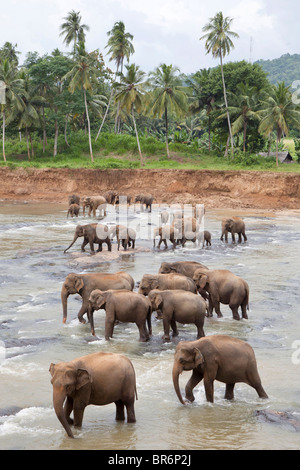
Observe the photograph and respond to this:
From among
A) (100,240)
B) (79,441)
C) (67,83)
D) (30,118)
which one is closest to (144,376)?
(79,441)

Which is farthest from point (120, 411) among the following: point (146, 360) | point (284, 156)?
point (284, 156)

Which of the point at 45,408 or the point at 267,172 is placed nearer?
the point at 45,408

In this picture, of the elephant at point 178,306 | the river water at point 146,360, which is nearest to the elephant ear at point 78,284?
the river water at point 146,360

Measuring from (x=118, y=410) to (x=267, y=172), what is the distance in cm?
3554

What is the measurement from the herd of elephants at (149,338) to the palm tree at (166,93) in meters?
33.7

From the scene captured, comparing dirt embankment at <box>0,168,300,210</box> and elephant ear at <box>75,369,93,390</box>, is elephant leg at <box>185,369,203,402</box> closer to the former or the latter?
elephant ear at <box>75,369,93,390</box>

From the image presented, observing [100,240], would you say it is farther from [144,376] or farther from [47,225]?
[144,376]

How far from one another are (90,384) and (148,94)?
40.7 meters

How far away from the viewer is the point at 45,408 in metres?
8.00

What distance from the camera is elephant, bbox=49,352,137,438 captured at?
6594 mm

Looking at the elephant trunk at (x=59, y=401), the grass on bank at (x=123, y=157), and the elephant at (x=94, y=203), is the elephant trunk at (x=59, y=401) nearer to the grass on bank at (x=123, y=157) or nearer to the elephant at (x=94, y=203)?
the elephant at (x=94, y=203)

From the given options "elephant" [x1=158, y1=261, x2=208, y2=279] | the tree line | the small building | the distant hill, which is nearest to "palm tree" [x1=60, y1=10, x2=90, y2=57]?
the tree line

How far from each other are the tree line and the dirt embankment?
303cm

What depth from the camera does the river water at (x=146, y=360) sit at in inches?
282
